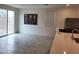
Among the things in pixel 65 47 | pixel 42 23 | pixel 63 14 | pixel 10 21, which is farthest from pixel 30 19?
pixel 65 47

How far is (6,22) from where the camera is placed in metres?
10.8

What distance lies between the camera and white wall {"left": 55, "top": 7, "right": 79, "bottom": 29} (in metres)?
11.4

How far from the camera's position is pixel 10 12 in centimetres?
1161

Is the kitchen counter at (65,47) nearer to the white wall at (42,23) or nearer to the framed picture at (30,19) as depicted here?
the white wall at (42,23)

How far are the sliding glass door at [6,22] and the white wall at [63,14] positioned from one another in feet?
12.7

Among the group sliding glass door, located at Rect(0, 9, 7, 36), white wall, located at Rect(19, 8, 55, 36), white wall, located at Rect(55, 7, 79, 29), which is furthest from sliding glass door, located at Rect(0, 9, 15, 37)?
white wall, located at Rect(55, 7, 79, 29)

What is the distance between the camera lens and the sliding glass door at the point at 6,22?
1010 centimetres

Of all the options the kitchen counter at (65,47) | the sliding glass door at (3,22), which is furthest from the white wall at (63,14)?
the kitchen counter at (65,47)

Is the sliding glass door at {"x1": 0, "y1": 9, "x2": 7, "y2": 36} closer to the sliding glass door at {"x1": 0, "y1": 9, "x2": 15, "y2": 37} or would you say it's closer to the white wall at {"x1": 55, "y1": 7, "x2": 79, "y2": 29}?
the sliding glass door at {"x1": 0, "y1": 9, "x2": 15, "y2": 37}

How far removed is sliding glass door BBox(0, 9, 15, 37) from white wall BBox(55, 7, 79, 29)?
12.7 ft

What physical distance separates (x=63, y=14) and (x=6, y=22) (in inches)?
185

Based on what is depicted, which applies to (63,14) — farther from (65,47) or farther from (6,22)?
(65,47)

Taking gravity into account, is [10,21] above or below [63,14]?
below
